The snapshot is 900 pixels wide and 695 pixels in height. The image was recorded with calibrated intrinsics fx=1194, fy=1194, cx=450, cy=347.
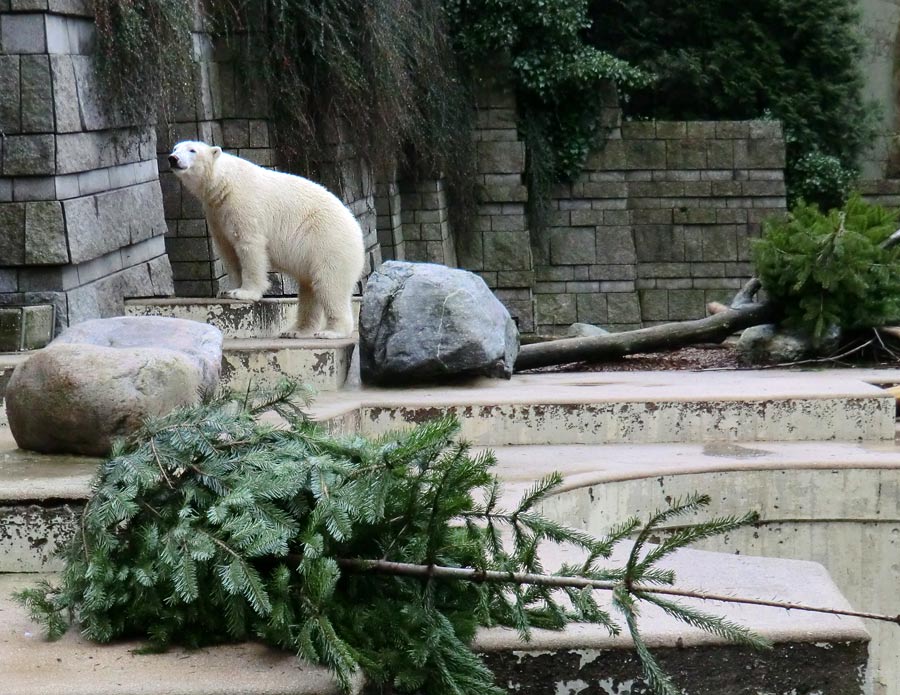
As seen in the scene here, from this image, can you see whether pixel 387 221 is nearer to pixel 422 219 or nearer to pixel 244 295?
pixel 422 219

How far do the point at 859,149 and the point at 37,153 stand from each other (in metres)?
12.7

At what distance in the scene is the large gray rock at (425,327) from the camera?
5.48 m

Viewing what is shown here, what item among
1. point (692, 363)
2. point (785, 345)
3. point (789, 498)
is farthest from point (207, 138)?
point (789, 498)

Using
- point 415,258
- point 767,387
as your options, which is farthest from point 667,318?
point 767,387

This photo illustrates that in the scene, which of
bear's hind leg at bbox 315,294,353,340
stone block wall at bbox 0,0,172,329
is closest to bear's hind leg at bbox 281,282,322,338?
bear's hind leg at bbox 315,294,353,340

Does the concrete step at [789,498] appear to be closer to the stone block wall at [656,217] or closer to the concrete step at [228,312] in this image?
the concrete step at [228,312]

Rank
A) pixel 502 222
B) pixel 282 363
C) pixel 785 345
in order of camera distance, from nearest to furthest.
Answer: pixel 282 363 → pixel 785 345 → pixel 502 222

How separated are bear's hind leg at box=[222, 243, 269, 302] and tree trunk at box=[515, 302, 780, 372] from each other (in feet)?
6.12

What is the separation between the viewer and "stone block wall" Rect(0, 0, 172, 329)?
5.48m

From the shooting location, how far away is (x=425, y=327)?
5.50m

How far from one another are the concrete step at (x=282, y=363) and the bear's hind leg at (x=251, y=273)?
42cm

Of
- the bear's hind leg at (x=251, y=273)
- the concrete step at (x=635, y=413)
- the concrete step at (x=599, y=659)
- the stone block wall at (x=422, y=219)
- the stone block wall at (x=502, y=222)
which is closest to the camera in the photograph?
the concrete step at (x=599, y=659)

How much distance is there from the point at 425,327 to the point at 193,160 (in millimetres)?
1358

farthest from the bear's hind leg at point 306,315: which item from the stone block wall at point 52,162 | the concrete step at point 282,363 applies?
the stone block wall at point 52,162
